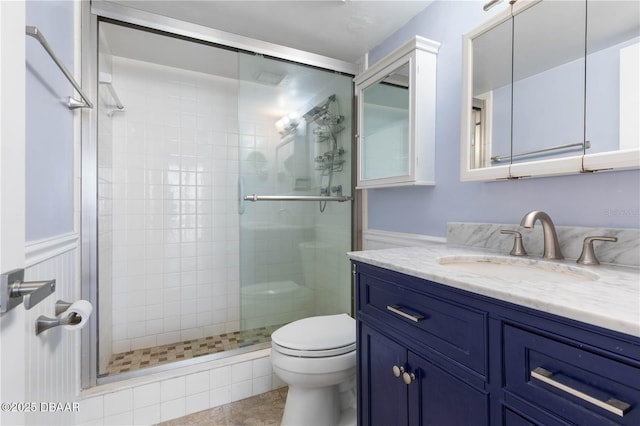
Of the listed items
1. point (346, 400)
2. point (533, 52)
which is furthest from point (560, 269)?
point (346, 400)

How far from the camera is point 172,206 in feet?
8.16

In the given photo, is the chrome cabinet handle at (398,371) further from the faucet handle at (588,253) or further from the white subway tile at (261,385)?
the white subway tile at (261,385)

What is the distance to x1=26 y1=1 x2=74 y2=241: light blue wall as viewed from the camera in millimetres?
913

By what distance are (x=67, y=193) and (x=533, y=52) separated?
1994 millimetres

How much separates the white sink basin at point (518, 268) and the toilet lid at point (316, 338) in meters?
0.61

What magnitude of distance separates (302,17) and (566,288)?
6.07 feet

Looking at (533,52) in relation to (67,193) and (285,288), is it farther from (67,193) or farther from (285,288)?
(67,193)

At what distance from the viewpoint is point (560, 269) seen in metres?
0.98

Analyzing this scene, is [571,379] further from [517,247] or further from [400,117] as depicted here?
[400,117]

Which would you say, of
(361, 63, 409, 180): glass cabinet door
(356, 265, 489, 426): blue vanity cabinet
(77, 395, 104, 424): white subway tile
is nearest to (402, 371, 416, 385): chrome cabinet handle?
(356, 265, 489, 426): blue vanity cabinet

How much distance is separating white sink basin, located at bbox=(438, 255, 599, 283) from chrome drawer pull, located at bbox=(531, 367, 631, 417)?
0.90ft

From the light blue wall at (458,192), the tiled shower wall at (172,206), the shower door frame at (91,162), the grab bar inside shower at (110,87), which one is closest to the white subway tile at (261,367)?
the shower door frame at (91,162)

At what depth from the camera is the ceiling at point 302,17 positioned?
1.69 m

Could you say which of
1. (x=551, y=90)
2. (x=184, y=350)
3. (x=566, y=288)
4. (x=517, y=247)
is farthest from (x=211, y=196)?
(x=566, y=288)
